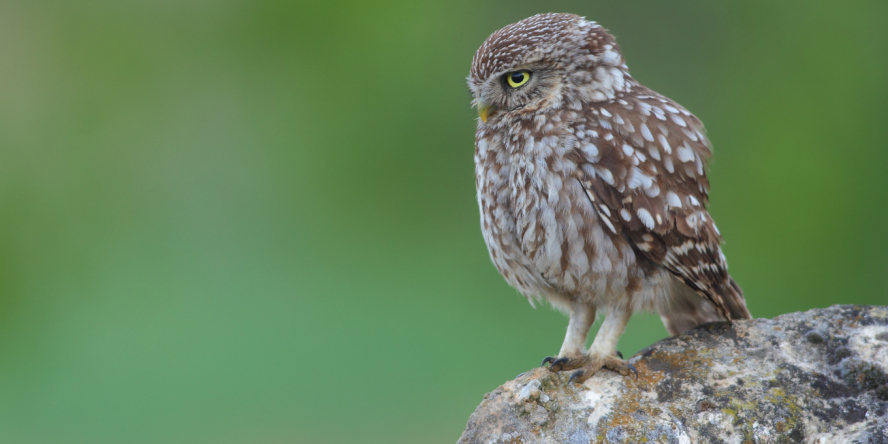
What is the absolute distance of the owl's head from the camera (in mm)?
2219

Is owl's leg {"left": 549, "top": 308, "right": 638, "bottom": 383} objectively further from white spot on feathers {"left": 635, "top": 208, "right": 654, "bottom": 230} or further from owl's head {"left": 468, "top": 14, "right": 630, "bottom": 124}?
owl's head {"left": 468, "top": 14, "right": 630, "bottom": 124}

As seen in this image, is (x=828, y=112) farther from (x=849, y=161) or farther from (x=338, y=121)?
(x=338, y=121)

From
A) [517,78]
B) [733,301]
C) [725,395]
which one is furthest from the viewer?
[733,301]

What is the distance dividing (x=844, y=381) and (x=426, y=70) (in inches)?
148

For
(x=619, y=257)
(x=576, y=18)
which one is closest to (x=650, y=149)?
(x=619, y=257)

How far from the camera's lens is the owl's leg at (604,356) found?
2154 mm

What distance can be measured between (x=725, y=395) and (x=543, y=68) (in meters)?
1.12

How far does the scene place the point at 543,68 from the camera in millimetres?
2246

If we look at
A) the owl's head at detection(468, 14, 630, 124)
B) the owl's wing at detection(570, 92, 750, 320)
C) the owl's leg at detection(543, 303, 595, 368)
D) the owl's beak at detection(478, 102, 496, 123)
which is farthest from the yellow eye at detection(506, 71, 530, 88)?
the owl's leg at detection(543, 303, 595, 368)

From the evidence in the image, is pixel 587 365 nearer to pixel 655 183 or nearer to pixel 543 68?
pixel 655 183

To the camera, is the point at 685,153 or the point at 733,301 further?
the point at 733,301

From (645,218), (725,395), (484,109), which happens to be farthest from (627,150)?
(725,395)

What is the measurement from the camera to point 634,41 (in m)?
5.01

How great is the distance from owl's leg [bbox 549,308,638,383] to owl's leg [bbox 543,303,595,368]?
0.43 ft
